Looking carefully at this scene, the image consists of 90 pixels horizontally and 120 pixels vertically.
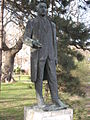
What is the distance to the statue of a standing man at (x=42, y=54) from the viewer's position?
377 centimetres

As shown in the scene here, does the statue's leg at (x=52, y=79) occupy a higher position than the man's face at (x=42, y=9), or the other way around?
the man's face at (x=42, y=9)

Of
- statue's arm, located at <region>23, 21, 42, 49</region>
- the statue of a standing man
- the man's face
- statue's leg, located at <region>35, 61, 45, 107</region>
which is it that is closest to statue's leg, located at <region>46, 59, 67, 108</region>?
the statue of a standing man

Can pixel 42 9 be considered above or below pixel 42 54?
above

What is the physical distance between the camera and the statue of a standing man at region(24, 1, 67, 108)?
3766mm

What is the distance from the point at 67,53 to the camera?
7.23m

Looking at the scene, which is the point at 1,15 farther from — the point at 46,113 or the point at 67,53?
the point at 46,113

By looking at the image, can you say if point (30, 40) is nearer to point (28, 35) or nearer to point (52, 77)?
point (28, 35)

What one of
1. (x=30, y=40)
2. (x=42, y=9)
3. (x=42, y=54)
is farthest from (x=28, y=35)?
(x=42, y=9)

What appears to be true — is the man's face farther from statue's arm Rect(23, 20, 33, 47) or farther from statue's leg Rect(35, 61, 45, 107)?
statue's leg Rect(35, 61, 45, 107)

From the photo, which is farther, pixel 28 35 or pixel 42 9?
pixel 42 9

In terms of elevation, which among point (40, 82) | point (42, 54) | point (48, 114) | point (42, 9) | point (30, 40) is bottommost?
point (48, 114)

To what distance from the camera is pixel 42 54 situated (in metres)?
3.78

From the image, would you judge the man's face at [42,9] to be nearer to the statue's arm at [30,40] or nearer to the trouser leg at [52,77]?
the statue's arm at [30,40]

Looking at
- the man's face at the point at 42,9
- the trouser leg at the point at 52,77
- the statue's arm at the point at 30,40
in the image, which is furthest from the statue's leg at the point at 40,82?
the man's face at the point at 42,9
